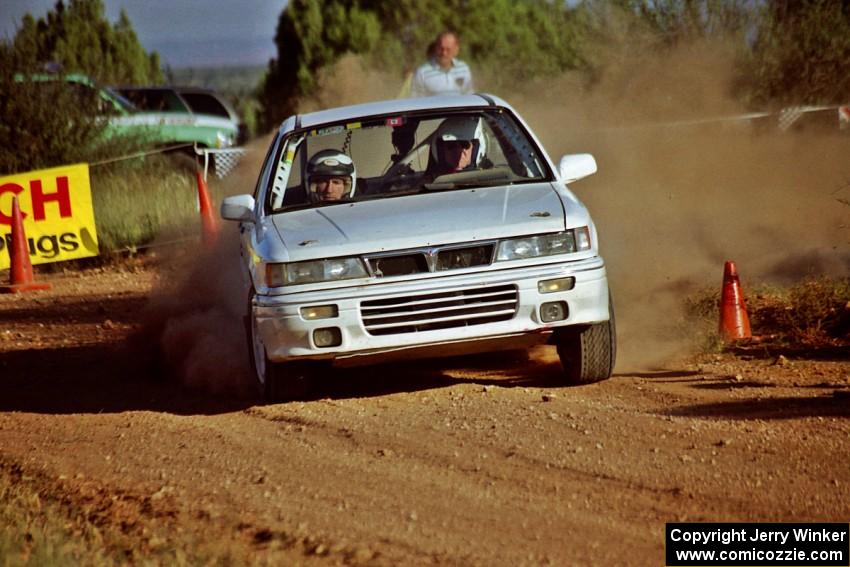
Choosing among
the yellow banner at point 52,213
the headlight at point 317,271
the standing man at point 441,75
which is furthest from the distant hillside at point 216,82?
the headlight at point 317,271

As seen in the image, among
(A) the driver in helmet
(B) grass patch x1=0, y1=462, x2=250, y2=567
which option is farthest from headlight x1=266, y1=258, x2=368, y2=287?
(B) grass patch x1=0, y1=462, x2=250, y2=567

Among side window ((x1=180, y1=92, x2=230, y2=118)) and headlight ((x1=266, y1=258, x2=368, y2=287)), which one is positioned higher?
headlight ((x1=266, y1=258, x2=368, y2=287))

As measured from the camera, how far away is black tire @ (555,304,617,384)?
7.17 meters

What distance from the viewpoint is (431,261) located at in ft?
22.5

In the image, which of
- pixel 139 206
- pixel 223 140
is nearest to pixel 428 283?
pixel 139 206

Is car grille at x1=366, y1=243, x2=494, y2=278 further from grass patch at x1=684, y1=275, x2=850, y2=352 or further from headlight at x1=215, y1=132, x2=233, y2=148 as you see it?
headlight at x1=215, y1=132, x2=233, y2=148

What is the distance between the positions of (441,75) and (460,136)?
259 inches

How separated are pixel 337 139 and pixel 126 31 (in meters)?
36.4

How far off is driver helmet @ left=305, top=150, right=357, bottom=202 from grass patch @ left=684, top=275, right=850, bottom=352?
237 cm

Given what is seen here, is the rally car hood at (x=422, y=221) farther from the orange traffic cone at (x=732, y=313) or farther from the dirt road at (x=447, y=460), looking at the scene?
the orange traffic cone at (x=732, y=313)

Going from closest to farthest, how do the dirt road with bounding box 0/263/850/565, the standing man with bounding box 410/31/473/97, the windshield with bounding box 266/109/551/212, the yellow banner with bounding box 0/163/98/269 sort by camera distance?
the dirt road with bounding box 0/263/850/565 < the windshield with bounding box 266/109/551/212 < the standing man with bounding box 410/31/473/97 < the yellow banner with bounding box 0/163/98/269

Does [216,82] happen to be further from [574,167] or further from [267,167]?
[574,167]

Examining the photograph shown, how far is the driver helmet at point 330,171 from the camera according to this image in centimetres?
787

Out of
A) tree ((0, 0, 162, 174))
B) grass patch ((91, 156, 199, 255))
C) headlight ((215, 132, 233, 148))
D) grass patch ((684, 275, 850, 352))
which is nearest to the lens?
grass patch ((684, 275, 850, 352))
